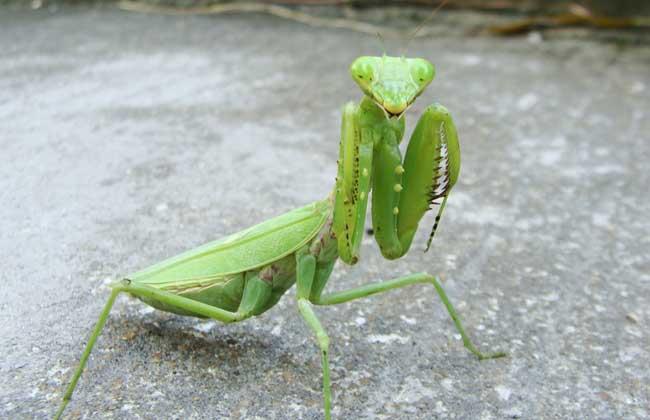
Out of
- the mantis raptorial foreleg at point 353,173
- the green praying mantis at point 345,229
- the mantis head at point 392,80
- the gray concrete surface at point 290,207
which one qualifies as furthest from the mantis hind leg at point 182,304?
the mantis head at point 392,80

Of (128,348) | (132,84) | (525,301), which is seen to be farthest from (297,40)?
(128,348)

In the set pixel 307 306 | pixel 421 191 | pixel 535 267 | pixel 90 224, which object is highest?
pixel 421 191

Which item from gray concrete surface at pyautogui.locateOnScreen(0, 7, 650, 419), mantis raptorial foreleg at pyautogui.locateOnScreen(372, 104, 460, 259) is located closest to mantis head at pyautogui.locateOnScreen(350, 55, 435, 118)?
mantis raptorial foreleg at pyautogui.locateOnScreen(372, 104, 460, 259)

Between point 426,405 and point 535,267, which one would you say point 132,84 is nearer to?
point 535,267

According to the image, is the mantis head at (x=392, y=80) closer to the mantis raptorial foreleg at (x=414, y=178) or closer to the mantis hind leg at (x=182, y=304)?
the mantis raptorial foreleg at (x=414, y=178)

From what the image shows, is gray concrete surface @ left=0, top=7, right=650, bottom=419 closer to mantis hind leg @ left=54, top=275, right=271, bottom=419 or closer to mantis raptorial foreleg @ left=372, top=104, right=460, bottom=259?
mantis hind leg @ left=54, top=275, right=271, bottom=419

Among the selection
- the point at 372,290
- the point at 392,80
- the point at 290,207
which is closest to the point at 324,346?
the point at 372,290

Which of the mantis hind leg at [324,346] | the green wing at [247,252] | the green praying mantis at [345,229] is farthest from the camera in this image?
the green wing at [247,252]
